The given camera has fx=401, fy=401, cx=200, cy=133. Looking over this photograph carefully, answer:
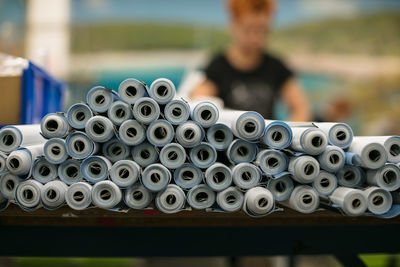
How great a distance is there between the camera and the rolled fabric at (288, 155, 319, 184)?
796 millimetres

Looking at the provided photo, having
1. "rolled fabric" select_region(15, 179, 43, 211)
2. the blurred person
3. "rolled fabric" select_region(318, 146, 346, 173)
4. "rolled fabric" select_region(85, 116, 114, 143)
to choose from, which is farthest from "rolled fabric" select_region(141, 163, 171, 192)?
the blurred person

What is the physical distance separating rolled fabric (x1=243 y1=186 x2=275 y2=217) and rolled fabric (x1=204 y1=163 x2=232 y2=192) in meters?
0.05

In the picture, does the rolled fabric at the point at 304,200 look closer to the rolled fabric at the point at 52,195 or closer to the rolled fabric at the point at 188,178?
the rolled fabric at the point at 188,178

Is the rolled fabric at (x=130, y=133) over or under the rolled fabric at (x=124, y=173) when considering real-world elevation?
over

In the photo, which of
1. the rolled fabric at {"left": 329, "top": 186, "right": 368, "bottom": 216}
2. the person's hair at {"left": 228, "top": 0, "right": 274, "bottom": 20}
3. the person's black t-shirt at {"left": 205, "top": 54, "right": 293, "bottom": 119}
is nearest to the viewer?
the rolled fabric at {"left": 329, "top": 186, "right": 368, "bottom": 216}

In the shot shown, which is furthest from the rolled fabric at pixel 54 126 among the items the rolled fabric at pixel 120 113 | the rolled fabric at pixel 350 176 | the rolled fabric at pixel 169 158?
the rolled fabric at pixel 350 176

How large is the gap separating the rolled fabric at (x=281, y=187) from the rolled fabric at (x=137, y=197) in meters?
0.25

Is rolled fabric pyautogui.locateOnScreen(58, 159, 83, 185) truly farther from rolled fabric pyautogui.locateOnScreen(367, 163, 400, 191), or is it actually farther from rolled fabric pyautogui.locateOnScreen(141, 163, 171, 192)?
rolled fabric pyautogui.locateOnScreen(367, 163, 400, 191)

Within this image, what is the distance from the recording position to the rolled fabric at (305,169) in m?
0.80

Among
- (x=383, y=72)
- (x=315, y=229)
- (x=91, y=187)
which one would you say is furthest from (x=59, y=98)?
(x=383, y=72)

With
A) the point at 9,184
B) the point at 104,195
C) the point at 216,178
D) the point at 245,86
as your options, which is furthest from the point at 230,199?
the point at 245,86

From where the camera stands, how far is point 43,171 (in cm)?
86

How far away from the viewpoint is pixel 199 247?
37.0 inches

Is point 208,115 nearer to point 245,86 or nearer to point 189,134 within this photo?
point 189,134
